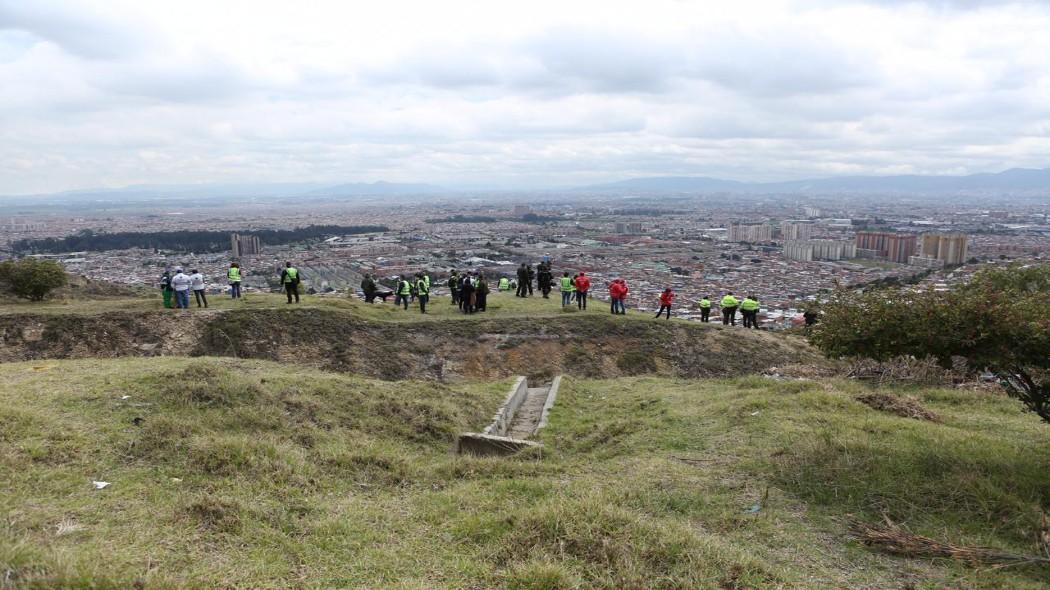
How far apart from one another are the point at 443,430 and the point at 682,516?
4477 millimetres

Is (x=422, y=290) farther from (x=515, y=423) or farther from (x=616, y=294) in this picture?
(x=515, y=423)

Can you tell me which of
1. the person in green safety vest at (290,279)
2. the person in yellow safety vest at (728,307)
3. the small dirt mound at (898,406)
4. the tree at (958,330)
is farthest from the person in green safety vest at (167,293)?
the small dirt mound at (898,406)

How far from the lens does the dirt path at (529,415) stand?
35.1ft

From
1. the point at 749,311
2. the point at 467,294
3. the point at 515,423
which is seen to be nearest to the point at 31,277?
the point at 467,294

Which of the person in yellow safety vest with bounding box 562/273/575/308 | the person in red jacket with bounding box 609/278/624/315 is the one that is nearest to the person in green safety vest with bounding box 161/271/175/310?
the person in yellow safety vest with bounding box 562/273/575/308

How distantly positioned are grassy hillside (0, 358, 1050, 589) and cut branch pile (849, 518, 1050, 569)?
4.2 inches

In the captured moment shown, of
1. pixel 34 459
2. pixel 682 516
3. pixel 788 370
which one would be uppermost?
pixel 34 459

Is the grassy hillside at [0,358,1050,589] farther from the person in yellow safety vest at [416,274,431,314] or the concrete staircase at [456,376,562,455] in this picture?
the person in yellow safety vest at [416,274,431,314]

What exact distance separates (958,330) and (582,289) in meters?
13.2

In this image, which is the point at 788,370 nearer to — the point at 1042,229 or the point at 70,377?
the point at 70,377

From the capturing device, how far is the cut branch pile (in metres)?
4.95

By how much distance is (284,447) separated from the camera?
7238 millimetres

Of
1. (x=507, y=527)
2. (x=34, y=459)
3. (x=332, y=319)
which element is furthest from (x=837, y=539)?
(x=332, y=319)

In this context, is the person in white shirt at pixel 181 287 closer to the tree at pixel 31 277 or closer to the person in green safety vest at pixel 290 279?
the person in green safety vest at pixel 290 279
